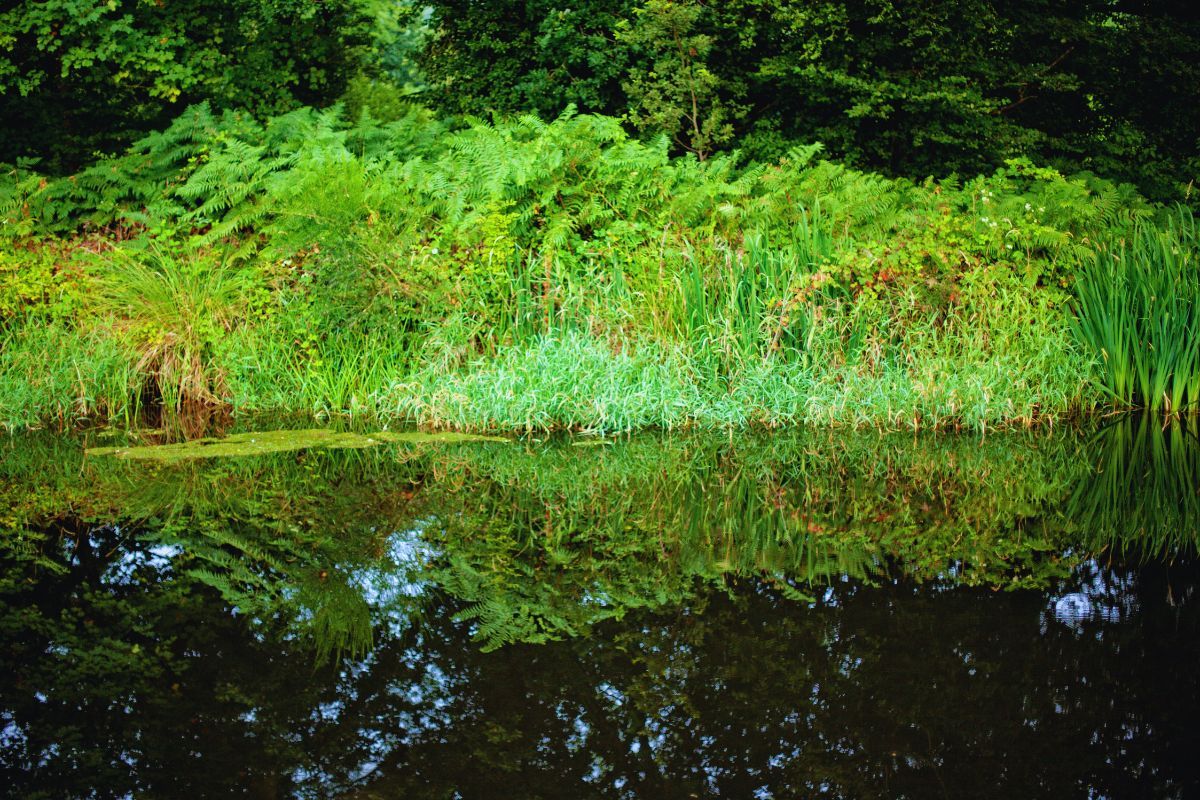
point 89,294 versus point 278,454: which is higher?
point 89,294

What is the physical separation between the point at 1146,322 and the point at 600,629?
6.22 m

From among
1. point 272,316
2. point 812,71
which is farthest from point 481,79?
point 272,316

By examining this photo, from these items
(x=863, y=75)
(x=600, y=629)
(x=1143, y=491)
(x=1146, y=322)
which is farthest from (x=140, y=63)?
(x=1143, y=491)

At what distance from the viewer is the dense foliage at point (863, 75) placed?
1161 centimetres

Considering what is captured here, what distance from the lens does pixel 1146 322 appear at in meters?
8.37

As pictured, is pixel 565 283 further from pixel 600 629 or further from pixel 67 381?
pixel 600 629

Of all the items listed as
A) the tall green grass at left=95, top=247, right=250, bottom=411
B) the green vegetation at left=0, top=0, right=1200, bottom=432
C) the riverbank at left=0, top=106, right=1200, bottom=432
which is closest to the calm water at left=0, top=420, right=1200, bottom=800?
the riverbank at left=0, top=106, right=1200, bottom=432

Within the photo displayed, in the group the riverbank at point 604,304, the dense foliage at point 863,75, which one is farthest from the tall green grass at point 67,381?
the dense foliage at point 863,75

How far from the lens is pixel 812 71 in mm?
11516

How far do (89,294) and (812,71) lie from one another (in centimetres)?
757

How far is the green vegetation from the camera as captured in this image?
26.9ft

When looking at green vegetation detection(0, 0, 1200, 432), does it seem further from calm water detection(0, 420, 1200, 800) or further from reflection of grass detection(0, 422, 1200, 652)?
calm water detection(0, 420, 1200, 800)

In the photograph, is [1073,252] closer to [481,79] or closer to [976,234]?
[976,234]

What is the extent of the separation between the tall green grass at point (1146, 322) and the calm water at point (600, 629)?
1914 mm
